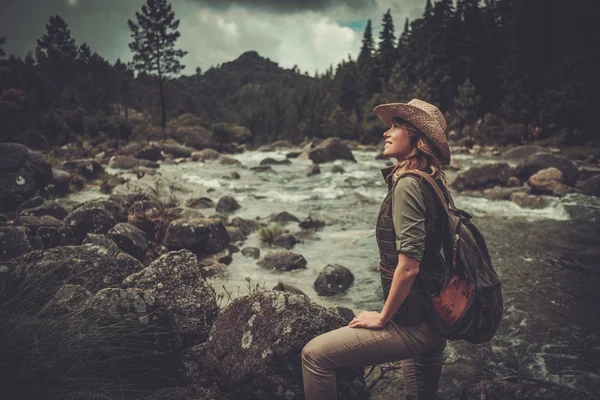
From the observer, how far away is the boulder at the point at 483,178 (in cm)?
1636

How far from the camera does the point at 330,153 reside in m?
30.2

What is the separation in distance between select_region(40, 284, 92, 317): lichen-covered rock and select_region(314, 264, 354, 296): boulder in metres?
4.29

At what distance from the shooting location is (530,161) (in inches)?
666

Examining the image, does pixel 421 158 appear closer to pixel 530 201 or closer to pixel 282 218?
pixel 282 218

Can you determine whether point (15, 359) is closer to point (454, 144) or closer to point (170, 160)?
point (170, 160)

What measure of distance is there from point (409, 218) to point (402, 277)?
36 centimetres

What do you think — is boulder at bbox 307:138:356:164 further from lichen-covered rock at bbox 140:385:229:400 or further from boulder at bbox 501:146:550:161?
lichen-covered rock at bbox 140:385:229:400

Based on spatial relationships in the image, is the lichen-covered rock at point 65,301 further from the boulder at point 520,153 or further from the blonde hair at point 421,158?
the boulder at point 520,153

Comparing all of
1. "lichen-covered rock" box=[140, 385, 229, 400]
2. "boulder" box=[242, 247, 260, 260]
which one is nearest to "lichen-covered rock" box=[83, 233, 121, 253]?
"lichen-covered rock" box=[140, 385, 229, 400]

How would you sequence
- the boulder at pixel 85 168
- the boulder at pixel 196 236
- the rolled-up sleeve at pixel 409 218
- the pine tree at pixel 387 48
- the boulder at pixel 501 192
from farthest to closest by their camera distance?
the pine tree at pixel 387 48 → the boulder at pixel 85 168 → the boulder at pixel 501 192 → the boulder at pixel 196 236 → the rolled-up sleeve at pixel 409 218

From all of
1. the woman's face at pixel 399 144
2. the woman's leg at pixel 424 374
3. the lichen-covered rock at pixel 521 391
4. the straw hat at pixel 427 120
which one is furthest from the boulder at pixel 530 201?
the woman's face at pixel 399 144

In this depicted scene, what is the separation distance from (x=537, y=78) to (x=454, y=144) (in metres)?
10.0

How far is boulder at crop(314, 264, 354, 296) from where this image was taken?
6.72 meters

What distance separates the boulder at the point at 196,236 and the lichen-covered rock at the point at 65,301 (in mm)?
4210
